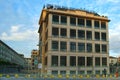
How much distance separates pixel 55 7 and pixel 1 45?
54.1 meters

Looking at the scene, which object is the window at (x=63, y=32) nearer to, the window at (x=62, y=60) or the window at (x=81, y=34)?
the window at (x=81, y=34)

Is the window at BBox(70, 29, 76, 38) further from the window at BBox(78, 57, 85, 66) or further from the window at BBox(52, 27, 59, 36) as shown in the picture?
the window at BBox(78, 57, 85, 66)

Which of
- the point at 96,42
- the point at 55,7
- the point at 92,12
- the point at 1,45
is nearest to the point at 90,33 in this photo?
the point at 96,42

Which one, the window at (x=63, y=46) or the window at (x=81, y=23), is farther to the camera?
the window at (x=81, y=23)

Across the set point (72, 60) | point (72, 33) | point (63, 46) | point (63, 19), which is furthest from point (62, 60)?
point (63, 19)

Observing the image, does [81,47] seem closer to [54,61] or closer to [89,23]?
[89,23]

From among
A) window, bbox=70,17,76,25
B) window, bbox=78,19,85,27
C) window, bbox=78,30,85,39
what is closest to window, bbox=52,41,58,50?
window, bbox=70,17,76,25

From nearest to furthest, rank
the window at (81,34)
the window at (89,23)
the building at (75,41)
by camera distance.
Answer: the building at (75,41) < the window at (81,34) < the window at (89,23)

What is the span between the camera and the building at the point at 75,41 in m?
78.3

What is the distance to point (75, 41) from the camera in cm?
8231

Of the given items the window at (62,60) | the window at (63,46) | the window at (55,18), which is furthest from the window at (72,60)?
the window at (55,18)

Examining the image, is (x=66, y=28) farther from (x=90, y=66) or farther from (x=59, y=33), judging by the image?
(x=90, y=66)

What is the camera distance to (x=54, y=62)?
254 feet

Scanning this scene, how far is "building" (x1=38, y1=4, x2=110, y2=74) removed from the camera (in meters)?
Answer: 78.3
